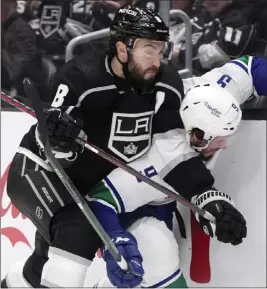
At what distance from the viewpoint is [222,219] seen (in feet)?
4.88

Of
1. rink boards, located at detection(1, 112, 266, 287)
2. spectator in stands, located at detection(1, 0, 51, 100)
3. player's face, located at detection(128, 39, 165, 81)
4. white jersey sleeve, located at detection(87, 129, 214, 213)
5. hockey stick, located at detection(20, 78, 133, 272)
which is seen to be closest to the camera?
hockey stick, located at detection(20, 78, 133, 272)

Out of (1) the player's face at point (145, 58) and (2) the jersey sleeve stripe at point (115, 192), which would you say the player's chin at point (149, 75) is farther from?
(2) the jersey sleeve stripe at point (115, 192)

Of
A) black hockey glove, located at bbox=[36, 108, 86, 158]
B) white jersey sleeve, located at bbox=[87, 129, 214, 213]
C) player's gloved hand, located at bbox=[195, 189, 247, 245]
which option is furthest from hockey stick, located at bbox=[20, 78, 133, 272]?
player's gloved hand, located at bbox=[195, 189, 247, 245]

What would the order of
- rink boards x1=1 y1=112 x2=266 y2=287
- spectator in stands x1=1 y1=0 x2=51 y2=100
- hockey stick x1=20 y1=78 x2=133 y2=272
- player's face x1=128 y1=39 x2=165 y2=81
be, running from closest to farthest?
hockey stick x1=20 y1=78 x2=133 y2=272
player's face x1=128 y1=39 x2=165 y2=81
rink boards x1=1 y1=112 x2=266 y2=287
spectator in stands x1=1 y1=0 x2=51 y2=100

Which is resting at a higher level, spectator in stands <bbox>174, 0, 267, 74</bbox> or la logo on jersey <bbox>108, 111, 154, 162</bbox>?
spectator in stands <bbox>174, 0, 267, 74</bbox>

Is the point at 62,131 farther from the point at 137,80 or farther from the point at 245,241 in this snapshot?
the point at 245,241

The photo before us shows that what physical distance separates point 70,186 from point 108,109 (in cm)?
21

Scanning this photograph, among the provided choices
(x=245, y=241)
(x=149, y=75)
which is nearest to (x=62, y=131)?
(x=149, y=75)

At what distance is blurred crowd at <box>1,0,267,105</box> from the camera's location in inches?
64.9

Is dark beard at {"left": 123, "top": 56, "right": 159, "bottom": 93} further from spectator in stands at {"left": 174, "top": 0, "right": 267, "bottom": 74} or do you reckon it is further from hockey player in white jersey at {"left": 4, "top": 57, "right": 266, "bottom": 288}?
spectator in stands at {"left": 174, "top": 0, "right": 267, "bottom": 74}

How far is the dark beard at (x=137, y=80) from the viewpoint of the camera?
1.48 meters

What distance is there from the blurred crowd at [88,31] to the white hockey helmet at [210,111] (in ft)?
0.56

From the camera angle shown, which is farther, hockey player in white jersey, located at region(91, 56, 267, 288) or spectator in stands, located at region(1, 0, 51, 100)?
spectator in stands, located at region(1, 0, 51, 100)

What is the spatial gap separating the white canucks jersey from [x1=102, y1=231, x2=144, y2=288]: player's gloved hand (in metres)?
0.13
